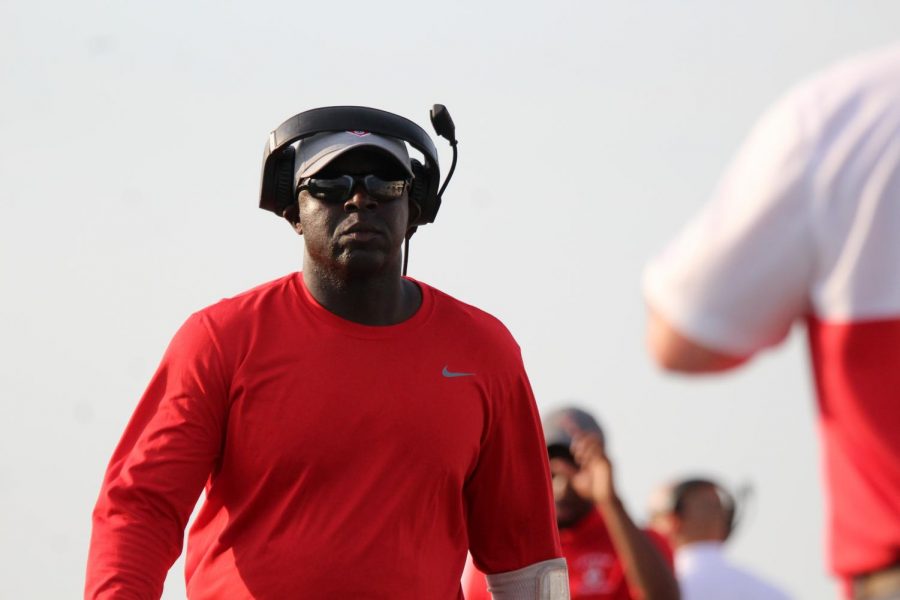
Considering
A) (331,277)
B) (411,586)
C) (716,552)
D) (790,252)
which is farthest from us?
(716,552)

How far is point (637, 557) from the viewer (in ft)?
20.9

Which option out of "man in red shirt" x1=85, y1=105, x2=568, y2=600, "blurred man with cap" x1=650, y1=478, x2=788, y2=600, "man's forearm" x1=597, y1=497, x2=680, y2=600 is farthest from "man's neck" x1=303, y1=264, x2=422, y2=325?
"blurred man with cap" x1=650, y1=478, x2=788, y2=600

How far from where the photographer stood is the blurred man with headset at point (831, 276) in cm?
246

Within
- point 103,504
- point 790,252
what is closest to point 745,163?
point 790,252

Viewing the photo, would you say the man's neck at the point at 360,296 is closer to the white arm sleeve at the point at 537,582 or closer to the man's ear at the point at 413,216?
the man's ear at the point at 413,216

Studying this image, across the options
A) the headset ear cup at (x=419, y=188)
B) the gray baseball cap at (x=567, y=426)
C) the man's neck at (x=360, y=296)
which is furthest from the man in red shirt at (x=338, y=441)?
the gray baseball cap at (x=567, y=426)

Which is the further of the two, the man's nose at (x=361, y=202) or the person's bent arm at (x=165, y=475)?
the man's nose at (x=361, y=202)

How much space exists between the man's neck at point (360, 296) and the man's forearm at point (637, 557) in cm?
163

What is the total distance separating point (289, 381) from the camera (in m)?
4.84

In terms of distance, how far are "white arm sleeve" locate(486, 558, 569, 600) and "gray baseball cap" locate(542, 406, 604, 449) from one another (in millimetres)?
1702

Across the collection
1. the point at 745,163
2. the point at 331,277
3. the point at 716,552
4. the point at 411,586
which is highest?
the point at 745,163

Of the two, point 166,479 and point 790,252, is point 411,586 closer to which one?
point 166,479

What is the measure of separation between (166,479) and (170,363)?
334mm

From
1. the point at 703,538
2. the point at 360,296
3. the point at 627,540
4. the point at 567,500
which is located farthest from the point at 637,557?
the point at 360,296
